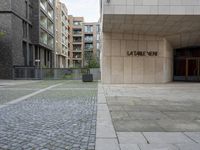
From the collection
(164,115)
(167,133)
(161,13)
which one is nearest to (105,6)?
(161,13)

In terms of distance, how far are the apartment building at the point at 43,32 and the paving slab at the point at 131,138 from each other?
35.4 meters

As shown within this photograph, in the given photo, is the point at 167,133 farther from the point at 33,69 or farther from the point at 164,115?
the point at 33,69

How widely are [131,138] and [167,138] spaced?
736mm

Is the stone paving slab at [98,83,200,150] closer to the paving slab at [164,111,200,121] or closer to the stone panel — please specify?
the paving slab at [164,111,200,121]

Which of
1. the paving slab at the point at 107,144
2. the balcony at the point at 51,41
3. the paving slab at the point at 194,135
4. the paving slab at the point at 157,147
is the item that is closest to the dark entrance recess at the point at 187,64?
the paving slab at the point at 194,135

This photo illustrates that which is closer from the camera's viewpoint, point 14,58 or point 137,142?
point 137,142

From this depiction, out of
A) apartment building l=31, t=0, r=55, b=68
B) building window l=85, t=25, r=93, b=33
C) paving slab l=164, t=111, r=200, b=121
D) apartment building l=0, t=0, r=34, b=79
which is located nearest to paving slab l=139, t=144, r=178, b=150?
paving slab l=164, t=111, r=200, b=121

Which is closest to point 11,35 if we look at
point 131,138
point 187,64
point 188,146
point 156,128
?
point 187,64

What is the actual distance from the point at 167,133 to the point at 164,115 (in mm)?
1909

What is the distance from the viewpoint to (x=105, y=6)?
16078 millimetres

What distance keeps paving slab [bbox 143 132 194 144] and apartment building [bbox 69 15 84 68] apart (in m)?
76.0

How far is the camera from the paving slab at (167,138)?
4297 millimetres

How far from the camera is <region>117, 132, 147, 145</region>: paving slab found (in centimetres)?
428

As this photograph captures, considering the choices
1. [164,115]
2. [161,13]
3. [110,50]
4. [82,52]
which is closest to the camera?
[164,115]
